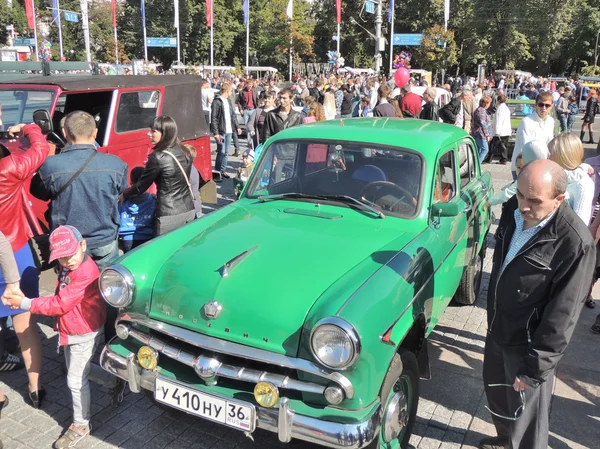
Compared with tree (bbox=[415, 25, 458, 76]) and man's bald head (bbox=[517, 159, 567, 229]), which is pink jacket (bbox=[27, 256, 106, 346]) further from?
tree (bbox=[415, 25, 458, 76])

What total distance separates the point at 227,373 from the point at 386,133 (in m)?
2.32

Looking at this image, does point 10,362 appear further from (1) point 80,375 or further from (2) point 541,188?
(2) point 541,188

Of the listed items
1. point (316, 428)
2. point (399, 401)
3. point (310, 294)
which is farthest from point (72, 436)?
point (399, 401)

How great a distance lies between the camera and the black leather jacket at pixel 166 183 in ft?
14.6

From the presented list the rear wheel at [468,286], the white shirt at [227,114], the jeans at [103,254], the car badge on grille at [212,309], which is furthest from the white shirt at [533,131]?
the white shirt at [227,114]

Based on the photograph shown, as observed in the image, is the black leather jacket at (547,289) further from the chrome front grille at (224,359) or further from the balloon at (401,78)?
the balloon at (401,78)

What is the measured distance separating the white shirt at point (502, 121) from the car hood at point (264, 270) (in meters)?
9.62

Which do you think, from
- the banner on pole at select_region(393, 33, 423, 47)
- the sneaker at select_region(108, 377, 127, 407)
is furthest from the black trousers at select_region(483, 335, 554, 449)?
the banner on pole at select_region(393, 33, 423, 47)

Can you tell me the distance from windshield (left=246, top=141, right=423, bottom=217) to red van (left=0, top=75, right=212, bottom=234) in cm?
305

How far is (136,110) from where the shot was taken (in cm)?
700

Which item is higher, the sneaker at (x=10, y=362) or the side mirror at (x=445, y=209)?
the side mirror at (x=445, y=209)

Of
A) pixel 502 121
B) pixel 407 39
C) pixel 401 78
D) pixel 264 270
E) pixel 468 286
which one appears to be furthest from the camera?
pixel 407 39

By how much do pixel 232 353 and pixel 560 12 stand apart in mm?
54290

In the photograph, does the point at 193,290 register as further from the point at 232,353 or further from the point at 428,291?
the point at 428,291
